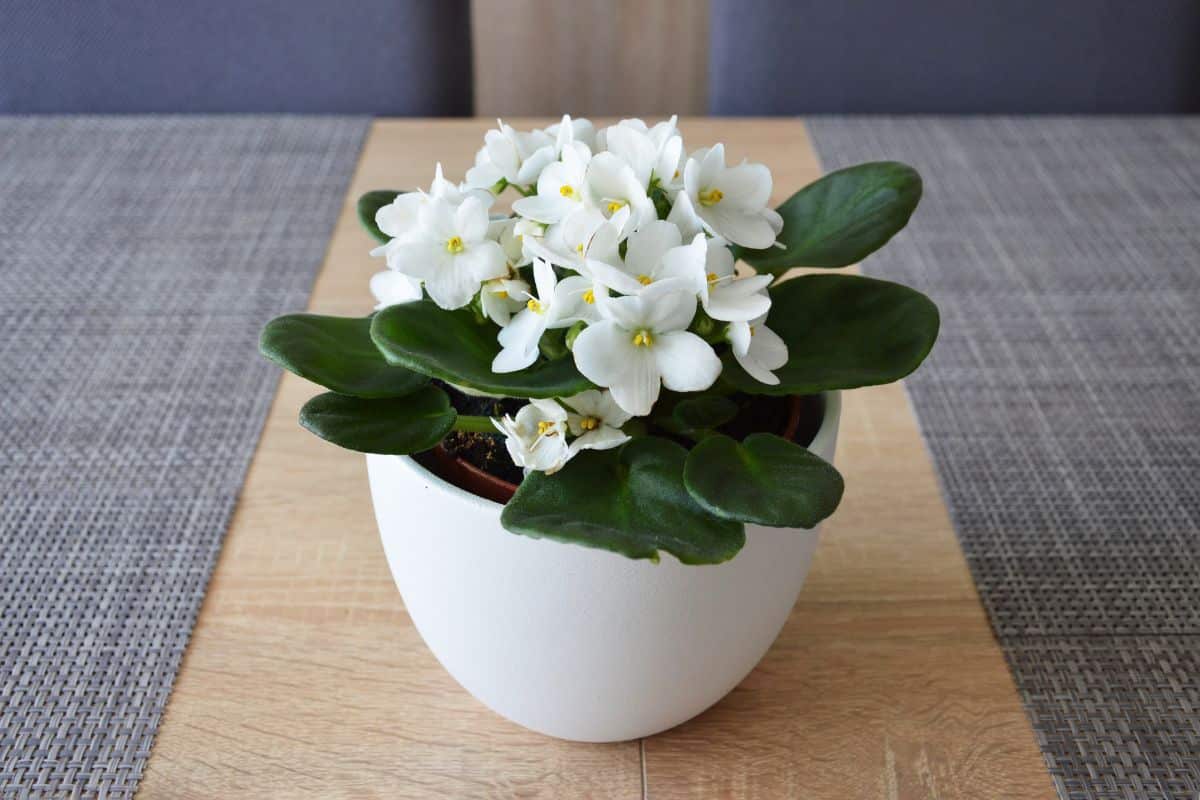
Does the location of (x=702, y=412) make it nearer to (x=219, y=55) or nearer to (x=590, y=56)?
(x=219, y=55)

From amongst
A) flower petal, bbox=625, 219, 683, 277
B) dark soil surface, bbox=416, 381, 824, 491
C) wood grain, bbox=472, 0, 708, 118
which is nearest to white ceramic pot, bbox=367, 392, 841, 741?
dark soil surface, bbox=416, 381, 824, 491

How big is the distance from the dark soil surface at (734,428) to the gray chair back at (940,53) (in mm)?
901

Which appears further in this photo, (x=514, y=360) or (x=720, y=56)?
(x=720, y=56)

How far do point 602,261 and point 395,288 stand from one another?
0.14 meters

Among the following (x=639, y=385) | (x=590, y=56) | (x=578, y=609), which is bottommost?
(x=590, y=56)

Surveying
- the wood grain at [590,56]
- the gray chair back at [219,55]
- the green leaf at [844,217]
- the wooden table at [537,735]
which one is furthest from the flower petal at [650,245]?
the wood grain at [590,56]

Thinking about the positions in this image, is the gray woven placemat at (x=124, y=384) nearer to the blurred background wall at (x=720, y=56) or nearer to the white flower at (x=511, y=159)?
the blurred background wall at (x=720, y=56)

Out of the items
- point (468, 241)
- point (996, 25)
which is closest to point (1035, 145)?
point (996, 25)

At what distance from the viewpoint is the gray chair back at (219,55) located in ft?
4.31

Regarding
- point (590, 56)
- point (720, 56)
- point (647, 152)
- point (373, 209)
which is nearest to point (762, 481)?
point (647, 152)

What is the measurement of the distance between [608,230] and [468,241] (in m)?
0.07

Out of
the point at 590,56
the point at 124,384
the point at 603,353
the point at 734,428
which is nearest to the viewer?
the point at 603,353

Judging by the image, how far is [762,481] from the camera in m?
0.48

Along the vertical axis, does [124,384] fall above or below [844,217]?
below
